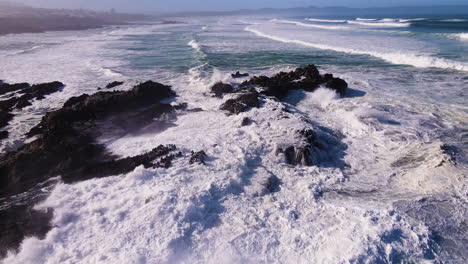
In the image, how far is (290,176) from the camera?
6609 millimetres

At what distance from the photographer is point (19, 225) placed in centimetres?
534

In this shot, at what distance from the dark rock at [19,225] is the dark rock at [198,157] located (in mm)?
3191

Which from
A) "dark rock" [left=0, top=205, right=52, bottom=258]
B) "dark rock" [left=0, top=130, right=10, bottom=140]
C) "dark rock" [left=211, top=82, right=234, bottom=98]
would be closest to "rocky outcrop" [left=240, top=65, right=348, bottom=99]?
"dark rock" [left=211, top=82, right=234, bottom=98]

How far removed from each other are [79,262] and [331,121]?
8.09 metres

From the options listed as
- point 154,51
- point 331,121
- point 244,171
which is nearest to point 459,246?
point 244,171

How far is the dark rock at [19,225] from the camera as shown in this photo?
16.4ft

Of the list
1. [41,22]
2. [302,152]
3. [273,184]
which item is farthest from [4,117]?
[41,22]

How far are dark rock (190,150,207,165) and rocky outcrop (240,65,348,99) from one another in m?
5.39

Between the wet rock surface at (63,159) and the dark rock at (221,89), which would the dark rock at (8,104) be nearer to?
the wet rock surface at (63,159)

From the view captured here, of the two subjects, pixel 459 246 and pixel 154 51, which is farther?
pixel 154 51

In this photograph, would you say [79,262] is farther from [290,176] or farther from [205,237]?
[290,176]

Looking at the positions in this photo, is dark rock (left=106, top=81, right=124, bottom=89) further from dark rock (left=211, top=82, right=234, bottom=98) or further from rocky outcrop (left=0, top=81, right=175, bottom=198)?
dark rock (left=211, top=82, right=234, bottom=98)

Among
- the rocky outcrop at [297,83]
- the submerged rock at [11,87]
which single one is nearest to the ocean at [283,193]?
the rocky outcrop at [297,83]

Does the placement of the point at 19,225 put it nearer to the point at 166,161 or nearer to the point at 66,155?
the point at 66,155
